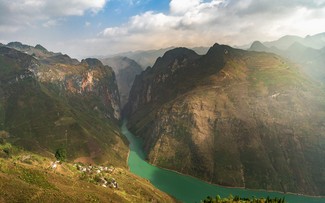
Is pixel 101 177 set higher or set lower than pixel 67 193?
lower

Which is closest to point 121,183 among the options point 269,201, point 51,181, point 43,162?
point 43,162

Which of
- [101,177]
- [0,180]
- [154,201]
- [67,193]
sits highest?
[0,180]

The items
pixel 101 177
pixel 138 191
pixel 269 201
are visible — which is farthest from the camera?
pixel 138 191

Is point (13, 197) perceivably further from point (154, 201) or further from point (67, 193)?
point (154, 201)

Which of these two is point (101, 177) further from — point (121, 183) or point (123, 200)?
point (123, 200)

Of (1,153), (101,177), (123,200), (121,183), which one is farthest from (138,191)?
(1,153)

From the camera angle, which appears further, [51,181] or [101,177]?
[101,177]

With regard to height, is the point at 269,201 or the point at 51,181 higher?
the point at 51,181

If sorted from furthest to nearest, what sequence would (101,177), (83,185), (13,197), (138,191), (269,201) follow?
1. (138,191)
2. (101,177)
3. (269,201)
4. (83,185)
5. (13,197)

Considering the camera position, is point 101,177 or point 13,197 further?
point 101,177
